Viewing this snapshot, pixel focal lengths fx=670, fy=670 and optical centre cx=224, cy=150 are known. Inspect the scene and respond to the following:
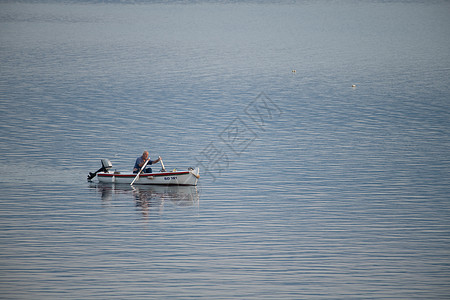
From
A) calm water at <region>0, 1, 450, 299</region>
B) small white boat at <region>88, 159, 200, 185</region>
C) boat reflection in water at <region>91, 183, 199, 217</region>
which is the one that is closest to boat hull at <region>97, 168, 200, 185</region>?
small white boat at <region>88, 159, 200, 185</region>

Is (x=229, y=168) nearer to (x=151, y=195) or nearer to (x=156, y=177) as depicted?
(x=156, y=177)

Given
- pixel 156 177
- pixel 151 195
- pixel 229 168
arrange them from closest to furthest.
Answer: pixel 151 195 → pixel 156 177 → pixel 229 168

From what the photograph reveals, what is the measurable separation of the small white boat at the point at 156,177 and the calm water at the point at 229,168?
0.61 meters

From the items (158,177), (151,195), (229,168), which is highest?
(229,168)

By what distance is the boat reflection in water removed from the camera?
3447 centimetres

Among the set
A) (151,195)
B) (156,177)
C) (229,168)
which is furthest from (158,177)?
(229,168)

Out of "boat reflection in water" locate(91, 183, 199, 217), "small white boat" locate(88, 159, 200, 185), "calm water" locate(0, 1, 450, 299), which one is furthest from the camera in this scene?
"small white boat" locate(88, 159, 200, 185)

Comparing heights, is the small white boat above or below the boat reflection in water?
above

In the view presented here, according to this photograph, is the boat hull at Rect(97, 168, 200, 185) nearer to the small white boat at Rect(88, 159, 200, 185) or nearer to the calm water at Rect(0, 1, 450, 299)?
the small white boat at Rect(88, 159, 200, 185)

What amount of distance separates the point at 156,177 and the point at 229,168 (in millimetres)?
7027

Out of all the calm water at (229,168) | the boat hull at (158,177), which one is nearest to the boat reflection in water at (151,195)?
the calm water at (229,168)

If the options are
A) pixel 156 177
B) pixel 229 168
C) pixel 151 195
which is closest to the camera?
pixel 151 195

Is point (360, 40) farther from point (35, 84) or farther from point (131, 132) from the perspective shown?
point (131, 132)

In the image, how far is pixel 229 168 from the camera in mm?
43781
